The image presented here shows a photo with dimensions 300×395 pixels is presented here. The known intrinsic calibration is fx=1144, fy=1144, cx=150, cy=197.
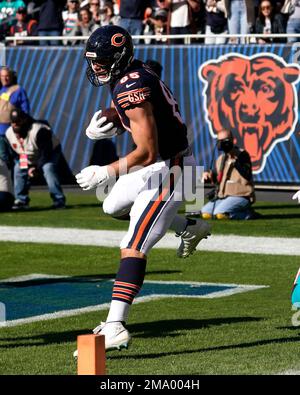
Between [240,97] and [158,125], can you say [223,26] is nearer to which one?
[240,97]

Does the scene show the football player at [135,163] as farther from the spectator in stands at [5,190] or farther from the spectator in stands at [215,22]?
the spectator in stands at [215,22]

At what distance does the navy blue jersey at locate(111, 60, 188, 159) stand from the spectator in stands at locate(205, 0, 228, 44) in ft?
38.0

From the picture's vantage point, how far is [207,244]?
13609mm

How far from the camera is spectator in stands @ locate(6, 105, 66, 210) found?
1761 cm

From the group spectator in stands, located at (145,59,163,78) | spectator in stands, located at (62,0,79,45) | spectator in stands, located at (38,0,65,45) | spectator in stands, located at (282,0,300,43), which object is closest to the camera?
spectator in stands, located at (145,59,163,78)

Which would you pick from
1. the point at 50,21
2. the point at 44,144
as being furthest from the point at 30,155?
the point at 50,21

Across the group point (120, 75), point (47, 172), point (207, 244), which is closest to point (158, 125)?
point (120, 75)

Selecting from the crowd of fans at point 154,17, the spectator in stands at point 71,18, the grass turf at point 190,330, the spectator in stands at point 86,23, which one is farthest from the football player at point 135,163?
the spectator in stands at point 71,18

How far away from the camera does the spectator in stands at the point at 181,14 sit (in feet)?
65.0

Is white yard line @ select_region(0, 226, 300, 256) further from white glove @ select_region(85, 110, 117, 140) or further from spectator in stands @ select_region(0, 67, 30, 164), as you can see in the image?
white glove @ select_region(85, 110, 117, 140)

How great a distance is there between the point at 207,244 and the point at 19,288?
11.3ft

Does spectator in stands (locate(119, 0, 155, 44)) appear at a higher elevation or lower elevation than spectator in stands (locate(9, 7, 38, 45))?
higher

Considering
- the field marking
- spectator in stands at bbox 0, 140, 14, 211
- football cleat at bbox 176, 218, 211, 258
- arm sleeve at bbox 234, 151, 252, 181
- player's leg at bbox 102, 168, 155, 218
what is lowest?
spectator in stands at bbox 0, 140, 14, 211

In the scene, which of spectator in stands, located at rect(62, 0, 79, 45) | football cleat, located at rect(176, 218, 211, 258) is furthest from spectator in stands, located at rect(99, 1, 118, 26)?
football cleat, located at rect(176, 218, 211, 258)
